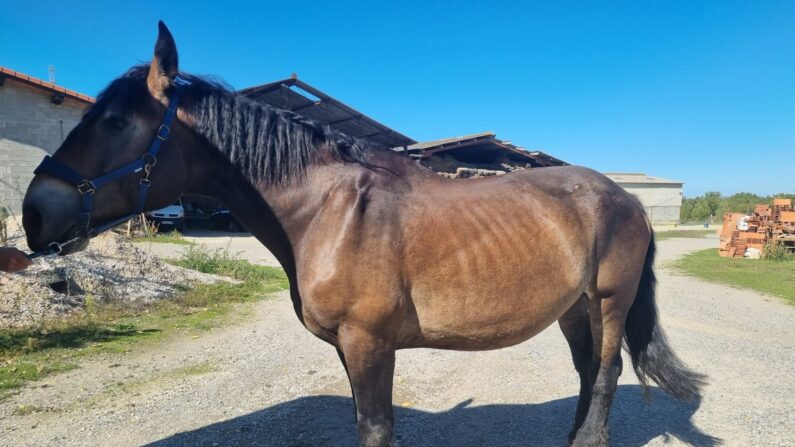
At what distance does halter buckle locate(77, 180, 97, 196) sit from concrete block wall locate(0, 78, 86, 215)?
16.1m

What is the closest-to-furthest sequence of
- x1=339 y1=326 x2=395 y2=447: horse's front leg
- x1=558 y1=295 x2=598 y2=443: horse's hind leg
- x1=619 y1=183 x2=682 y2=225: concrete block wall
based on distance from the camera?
x1=339 y1=326 x2=395 y2=447: horse's front leg < x1=558 y1=295 x2=598 y2=443: horse's hind leg < x1=619 y1=183 x2=682 y2=225: concrete block wall

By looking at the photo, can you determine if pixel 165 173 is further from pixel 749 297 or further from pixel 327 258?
pixel 749 297

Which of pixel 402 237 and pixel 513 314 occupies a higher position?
pixel 402 237

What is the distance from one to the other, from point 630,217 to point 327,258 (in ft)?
6.69

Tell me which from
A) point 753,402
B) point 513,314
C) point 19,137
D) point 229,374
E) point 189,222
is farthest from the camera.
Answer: point 189,222

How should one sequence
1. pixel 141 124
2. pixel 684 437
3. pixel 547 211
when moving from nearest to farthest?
pixel 141 124 < pixel 547 211 < pixel 684 437

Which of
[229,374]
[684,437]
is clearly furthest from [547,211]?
[229,374]

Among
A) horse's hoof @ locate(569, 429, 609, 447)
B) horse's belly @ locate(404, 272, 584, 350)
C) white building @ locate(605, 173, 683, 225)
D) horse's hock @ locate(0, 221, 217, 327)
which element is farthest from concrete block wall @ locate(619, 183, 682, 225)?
horse's belly @ locate(404, 272, 584, 350)

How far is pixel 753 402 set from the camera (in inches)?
146

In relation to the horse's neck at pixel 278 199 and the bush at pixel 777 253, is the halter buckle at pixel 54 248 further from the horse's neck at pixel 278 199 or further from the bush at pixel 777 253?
the bush at pixel 777 253

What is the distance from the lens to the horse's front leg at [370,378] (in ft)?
6.39

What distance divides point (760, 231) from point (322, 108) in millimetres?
16819

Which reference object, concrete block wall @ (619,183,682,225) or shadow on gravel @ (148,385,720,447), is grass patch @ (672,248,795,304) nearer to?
shadow on gravel @ (148,385,720,447)

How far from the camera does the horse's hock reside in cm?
553
